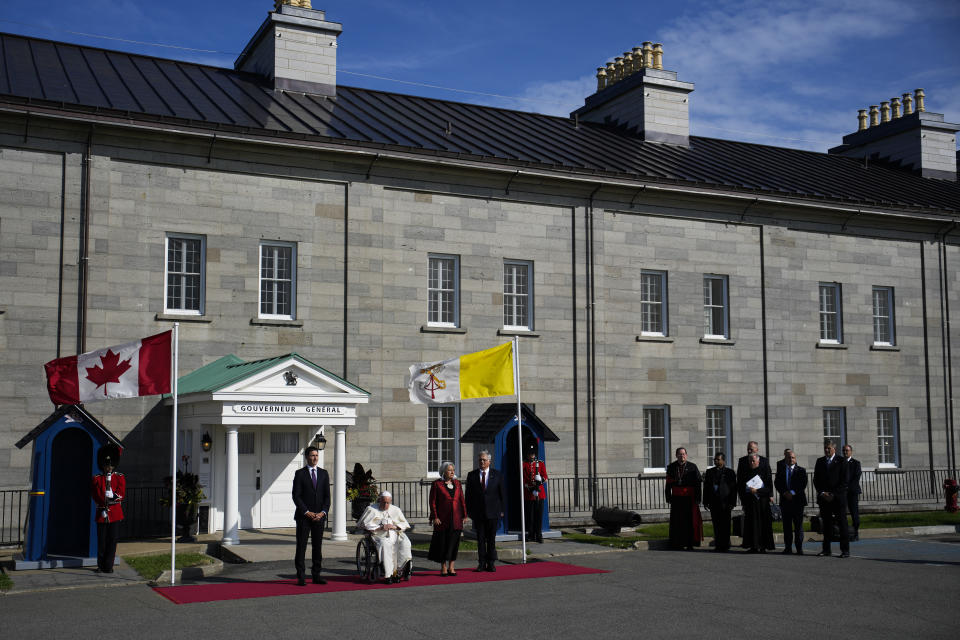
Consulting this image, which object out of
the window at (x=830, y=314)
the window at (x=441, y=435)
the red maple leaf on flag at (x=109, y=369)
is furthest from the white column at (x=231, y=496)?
the window at (x=830, y=314)

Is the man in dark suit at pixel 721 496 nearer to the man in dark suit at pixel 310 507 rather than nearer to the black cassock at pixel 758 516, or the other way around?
the black cassock at pixel 758 516

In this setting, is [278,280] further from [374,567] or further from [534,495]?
[374,567]

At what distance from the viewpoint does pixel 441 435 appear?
26547 mm

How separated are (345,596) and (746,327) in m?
19.5

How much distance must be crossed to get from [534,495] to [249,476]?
22.3 ft

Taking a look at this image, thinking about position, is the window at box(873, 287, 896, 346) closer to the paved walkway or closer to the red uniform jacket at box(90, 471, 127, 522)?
the paved walkway

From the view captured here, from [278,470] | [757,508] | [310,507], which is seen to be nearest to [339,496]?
[278,470]

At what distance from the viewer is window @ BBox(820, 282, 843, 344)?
32.4m

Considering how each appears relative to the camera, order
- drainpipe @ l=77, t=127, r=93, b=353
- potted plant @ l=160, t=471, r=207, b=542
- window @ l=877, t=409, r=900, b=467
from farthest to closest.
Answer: window @ l=877, t=409, r=900, b=467
drainpipe @ l=77, t=127, r=93, b=353
potted plant @ l=160, t=471, r=207, b=542

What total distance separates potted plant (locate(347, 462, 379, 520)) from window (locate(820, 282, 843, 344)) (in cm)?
1625

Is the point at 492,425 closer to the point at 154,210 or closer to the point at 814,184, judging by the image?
the point at 154,210

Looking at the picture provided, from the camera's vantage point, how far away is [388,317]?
85.6ft

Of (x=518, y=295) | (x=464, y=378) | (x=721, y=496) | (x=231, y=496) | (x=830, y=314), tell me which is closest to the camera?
(x=464, y=378)

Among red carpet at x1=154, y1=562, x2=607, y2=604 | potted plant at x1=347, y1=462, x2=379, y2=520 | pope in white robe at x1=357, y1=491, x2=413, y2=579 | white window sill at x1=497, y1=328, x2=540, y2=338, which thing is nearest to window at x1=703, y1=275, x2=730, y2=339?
white window sill at x1=497, y1=328, x2=540, y2=338
